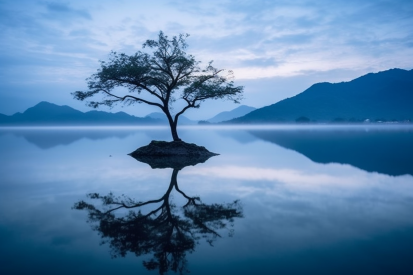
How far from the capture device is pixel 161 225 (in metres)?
8.04

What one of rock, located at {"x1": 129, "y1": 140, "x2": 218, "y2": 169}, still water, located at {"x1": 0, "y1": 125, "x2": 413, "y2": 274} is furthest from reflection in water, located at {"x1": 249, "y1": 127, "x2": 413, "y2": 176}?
rock, located at {"x1": 129, "y1": 140, "x2": 218, "y2": 169}

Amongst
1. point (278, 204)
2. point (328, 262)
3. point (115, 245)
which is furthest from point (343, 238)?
point (115, 245)

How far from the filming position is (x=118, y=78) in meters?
29.2

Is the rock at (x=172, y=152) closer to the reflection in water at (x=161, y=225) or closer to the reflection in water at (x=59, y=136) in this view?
the reflection in water at (x=161, y=225)

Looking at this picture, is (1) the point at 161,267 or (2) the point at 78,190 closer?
(1) the point at 161,267

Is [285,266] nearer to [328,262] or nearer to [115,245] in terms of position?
[328,262]

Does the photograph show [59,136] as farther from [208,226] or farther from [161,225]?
[208,226]

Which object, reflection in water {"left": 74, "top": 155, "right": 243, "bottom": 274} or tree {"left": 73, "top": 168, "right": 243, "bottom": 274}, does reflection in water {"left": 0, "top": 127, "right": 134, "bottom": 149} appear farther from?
reflection in water {"left": 74, "top": 155, "right": 243, "bottom": 274}

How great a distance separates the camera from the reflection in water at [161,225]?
20.6ft

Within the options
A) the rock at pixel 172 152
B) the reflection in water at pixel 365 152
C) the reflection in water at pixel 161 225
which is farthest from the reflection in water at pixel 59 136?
the reflection in water at pixel 365 152

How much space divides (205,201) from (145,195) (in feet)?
9.06

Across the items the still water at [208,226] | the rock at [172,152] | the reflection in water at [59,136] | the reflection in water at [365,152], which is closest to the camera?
the still water at [208,226]

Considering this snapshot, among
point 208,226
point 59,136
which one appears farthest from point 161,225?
point 59,136

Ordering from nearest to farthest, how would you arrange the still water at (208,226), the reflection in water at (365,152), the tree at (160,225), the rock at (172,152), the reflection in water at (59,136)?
the still water at (208,226) → the tree at (160,225) → the reflection in water at (365,152) → the rock at (172,152) → the reflection in water at (59,136)
